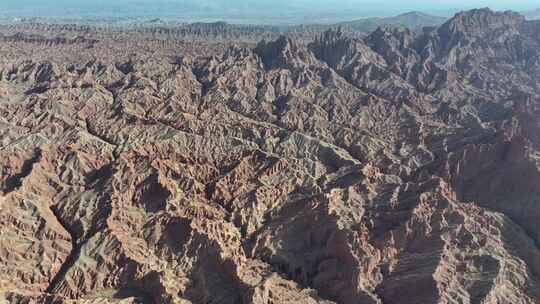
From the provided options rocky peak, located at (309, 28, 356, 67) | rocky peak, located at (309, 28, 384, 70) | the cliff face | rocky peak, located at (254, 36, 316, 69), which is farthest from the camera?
rocky peak, located at (309, 28, 356, 67)

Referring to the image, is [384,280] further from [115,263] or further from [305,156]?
[305,156]

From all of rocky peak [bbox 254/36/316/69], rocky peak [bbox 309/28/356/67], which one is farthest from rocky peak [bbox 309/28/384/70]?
rocky peak [bbox 254/36/316/69]

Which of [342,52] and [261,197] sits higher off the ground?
[342,52]

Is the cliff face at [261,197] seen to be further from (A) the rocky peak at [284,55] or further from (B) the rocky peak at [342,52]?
(B) the rocky peak at [342,52]

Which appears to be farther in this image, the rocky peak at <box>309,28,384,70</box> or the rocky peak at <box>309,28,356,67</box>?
the rocky peak at <box>309,28,356,67</box>

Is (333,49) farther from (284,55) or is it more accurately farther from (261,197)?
(261,197)

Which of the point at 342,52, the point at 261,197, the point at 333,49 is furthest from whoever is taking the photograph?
the point at 333,49

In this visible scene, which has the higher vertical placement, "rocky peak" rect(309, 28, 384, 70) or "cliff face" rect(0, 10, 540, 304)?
"rocky peak" rect(309, 28, 384, 70)

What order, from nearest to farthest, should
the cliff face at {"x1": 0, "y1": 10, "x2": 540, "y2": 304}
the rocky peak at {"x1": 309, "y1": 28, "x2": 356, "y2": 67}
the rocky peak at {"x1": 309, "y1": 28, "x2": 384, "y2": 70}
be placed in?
the cliff face at {"x1": 0, "y1": 10, "x2": 540, "y2": 304} → the rocky peak at {"x1": 309, "y1": 28, "x2": 384, "y2": 70} → the rocky peak at {"x1": 309, "y1": 28, "x2": 356, "y2": 67}

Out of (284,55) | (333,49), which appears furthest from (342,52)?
(284,55)

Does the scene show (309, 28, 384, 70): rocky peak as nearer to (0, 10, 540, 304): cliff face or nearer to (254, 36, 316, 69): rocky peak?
(254, 36, 316, 69): rocky peak

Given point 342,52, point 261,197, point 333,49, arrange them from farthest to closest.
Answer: point 333,49 < point 342,52 < point 261,197
